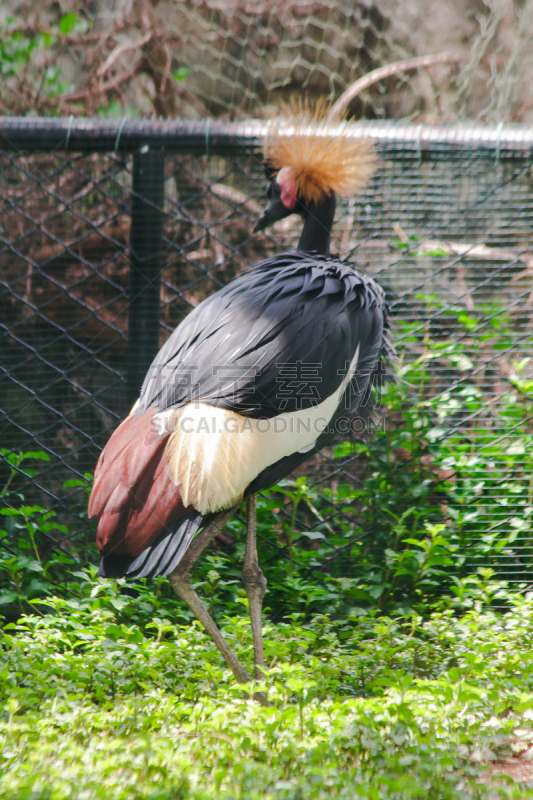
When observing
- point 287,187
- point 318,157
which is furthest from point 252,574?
point 318,157

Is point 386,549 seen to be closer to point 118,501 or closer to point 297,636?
point 297,636

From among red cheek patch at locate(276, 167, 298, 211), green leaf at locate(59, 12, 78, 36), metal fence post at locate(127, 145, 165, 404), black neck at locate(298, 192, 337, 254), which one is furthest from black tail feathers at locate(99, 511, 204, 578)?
green leaf at locate(59, 12, 78, 36)

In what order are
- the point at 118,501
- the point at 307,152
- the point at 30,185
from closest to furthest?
the point at 118,501, the point at 307,152, the point at 30,185

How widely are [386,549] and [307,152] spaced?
1.56m

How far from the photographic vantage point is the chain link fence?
105 inches

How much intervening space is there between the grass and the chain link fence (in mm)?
505

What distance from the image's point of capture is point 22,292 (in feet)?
10.1

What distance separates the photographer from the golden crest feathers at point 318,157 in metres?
2.50

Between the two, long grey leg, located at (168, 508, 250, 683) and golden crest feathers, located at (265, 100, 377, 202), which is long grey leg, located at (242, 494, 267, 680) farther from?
golden crest feathers, located at (265, 100, 377, 202)

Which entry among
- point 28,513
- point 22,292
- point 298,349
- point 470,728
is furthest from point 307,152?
point 470,728

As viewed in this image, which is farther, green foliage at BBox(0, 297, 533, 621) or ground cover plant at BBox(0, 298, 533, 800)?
green foliage at BBox(0, 297, 533, 621)

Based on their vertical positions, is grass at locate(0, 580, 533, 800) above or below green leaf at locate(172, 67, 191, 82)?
below

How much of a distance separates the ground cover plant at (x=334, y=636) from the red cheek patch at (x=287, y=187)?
748 millimetres

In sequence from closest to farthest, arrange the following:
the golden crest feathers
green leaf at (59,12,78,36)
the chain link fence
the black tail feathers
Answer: the black tail feathers < the golden crest feathers < the chain link fence < green leaf at (59,12,78,36)
